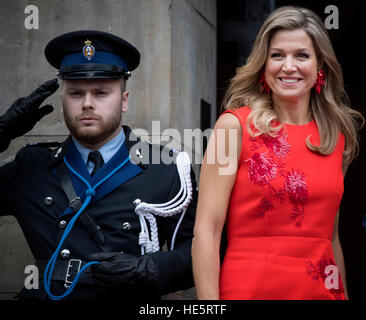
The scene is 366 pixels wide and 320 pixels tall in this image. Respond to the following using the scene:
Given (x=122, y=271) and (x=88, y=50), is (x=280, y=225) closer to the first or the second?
(x=122, y=271)

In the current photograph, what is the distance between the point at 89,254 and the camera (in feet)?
9.68

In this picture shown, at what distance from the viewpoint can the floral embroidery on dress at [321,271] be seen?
2.58 metres

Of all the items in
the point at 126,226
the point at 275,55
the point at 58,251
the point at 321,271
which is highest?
the point at 275,55

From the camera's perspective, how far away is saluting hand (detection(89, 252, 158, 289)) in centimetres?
277

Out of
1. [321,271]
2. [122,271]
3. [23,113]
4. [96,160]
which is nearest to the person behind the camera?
[321,271]

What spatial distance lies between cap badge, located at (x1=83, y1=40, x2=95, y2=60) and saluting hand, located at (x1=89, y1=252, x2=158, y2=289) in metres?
1.00

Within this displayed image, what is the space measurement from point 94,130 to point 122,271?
706mm

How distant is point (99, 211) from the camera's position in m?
3.05

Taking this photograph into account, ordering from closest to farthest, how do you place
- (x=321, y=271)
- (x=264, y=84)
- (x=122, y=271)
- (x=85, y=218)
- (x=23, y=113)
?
(x=321, y=271) < (x=122, y=271) < (x=264, y=84) < (x=85, y=218) < (x=23, y=113)

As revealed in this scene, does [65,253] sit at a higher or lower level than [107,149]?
lower

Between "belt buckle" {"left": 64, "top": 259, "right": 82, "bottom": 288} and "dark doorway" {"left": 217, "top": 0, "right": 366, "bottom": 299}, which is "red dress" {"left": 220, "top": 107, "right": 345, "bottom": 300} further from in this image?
"dark doorway" {"left": 217, "top": 0, "right": 366, "bottom": 299}

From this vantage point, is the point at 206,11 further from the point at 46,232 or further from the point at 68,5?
the point at 46,232

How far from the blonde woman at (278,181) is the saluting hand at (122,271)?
31 centimetres

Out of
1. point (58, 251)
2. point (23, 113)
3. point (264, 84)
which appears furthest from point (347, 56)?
point (58, 251)
